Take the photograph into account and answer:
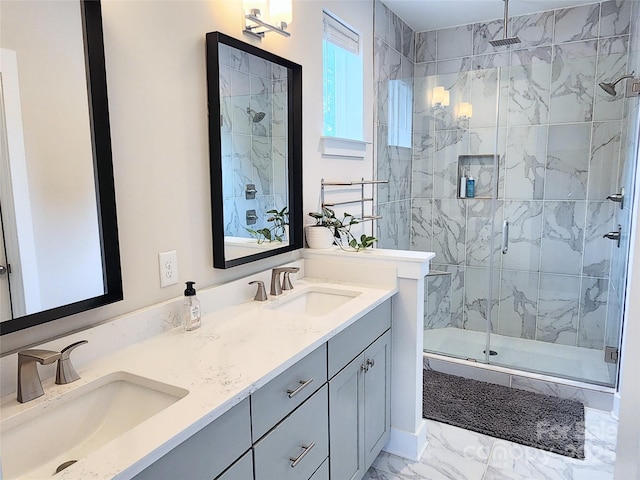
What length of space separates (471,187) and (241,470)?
290cm

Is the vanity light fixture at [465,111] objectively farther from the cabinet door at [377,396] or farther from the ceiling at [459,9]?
the cabinet door at [377,396]

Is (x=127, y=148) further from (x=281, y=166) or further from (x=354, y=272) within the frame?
(x=354, y=272)

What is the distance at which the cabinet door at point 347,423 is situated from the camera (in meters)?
1.60

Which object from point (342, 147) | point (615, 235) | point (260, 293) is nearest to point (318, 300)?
point (260, 293)

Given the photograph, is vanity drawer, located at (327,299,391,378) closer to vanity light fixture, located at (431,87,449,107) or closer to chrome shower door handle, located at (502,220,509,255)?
chrome shower door handle, located at (502,220,509,255)

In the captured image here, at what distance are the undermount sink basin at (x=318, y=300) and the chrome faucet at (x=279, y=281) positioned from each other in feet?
0.18

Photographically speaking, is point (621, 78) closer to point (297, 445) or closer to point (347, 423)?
point (347, 423)

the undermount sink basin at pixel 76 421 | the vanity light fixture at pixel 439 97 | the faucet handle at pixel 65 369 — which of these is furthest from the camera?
the vanity light fixture at pixel 439 97

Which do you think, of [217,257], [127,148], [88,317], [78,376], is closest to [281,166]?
[217,257]

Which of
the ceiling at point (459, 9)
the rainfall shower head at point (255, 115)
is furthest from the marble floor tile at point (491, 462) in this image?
the ceiling at point (459, 9)

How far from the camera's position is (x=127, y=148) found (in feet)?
4.56

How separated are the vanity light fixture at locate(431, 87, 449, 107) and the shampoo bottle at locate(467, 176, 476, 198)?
1.96 ft

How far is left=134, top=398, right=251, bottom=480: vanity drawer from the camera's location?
3.09 feet

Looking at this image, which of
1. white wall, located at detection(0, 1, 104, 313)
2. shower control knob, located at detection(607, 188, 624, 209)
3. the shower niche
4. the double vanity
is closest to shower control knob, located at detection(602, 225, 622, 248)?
shower control knob, located at detection(607, 188, 624, 209)
